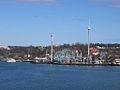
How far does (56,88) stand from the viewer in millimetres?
54969

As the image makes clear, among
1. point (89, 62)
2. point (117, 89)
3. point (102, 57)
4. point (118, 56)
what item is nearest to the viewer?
point (117, 89)

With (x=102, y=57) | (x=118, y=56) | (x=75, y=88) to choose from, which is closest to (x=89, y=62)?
(x=102, y=57)

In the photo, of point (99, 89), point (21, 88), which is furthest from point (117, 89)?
point (21, 88)

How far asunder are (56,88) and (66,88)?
1.12 meters

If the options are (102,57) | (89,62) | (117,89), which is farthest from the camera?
(102,57)

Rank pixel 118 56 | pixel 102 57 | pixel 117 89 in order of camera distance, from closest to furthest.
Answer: pixel 117 89 → pixel 102 57 → pixel 118 56

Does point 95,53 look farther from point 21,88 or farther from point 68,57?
point 21,88

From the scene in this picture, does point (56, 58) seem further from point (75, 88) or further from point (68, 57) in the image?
point (75, 88)

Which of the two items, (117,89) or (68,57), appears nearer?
(117,89)

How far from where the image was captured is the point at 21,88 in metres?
54.5

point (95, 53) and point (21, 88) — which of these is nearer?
point (21, 88)

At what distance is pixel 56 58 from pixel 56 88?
441 feet

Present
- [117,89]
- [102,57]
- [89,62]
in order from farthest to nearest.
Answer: [102,57], [89,62], [117,89]

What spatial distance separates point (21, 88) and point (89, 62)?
110 metres
